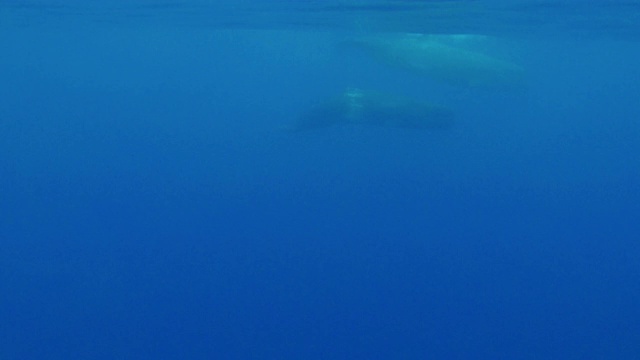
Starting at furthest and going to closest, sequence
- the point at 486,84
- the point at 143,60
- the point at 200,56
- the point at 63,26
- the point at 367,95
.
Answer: the point at 143,60, the point at 200,56, the point at 63,26, the point at 486,84, the point at 367,95

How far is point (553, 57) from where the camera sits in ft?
112

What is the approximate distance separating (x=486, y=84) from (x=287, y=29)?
276 inches

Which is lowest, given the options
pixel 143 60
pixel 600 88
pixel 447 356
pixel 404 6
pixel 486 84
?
pixel 600 88

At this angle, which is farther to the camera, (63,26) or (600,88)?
(600,88)

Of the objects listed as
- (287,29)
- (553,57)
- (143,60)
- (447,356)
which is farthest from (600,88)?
(447,356)

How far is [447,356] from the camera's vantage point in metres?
14.8

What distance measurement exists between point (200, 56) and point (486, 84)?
111ft

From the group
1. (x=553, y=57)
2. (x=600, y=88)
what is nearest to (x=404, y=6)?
(x=553, y=57)

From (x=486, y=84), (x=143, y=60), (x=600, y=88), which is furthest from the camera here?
(x=600, y=88)

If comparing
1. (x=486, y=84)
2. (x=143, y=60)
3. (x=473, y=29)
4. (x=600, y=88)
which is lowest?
(x=600, y=88)

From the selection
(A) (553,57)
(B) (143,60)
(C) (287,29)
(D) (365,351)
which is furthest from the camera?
(B) (143,60)

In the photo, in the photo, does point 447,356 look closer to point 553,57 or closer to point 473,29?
point 473,29

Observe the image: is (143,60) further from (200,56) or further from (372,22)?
(372,22)

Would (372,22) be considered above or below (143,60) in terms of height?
above
